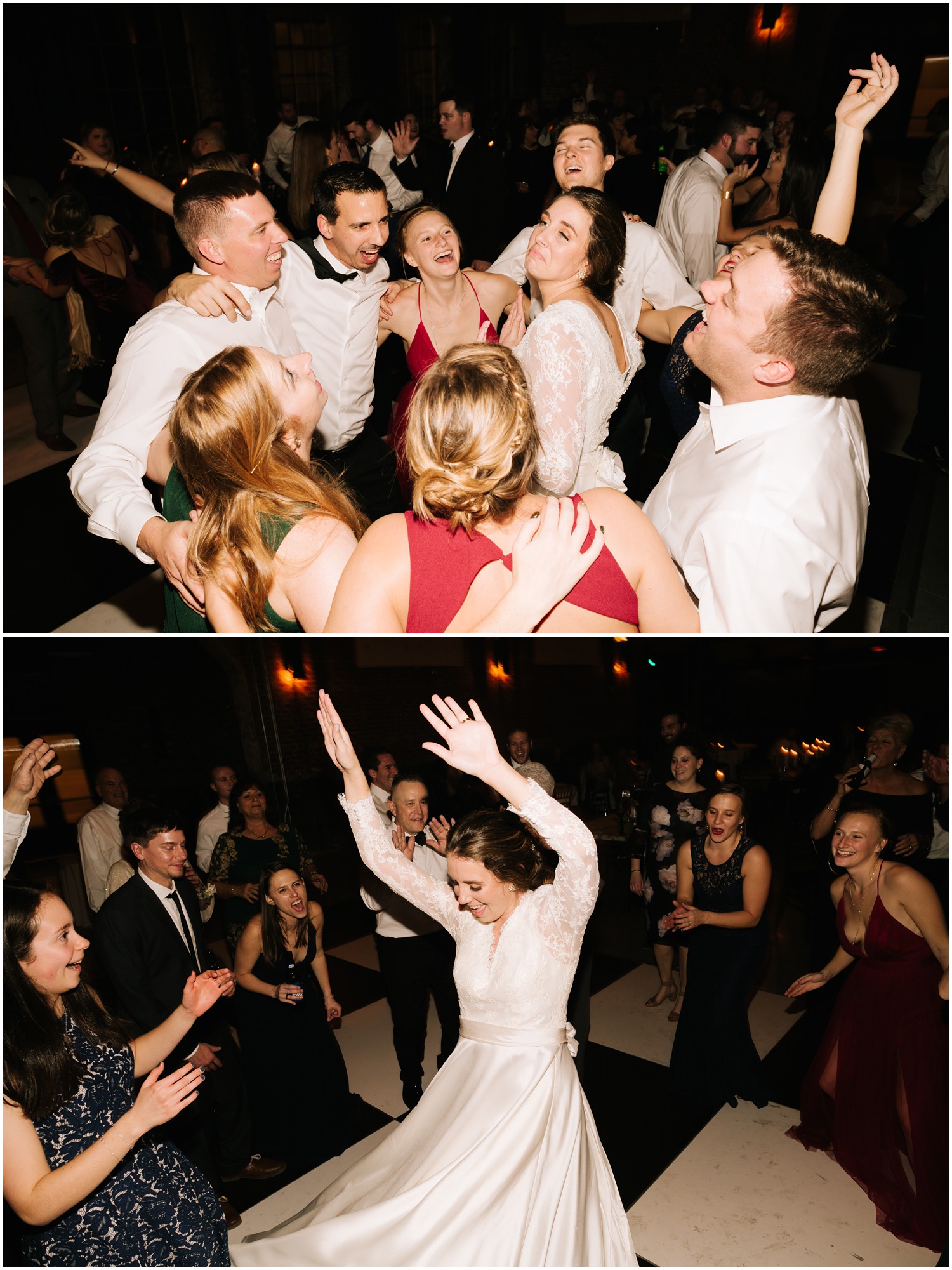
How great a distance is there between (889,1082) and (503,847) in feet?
3.56

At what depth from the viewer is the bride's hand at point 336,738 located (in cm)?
166

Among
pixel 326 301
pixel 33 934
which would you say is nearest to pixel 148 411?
pixel 326 301

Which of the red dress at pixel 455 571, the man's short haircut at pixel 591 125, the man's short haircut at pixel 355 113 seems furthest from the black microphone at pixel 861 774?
the man's short haircut at pixel 355 113

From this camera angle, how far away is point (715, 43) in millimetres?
Answer: 7070

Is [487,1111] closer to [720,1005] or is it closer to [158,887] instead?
[720,1005]

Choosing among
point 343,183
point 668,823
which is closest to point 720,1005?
point 668,823

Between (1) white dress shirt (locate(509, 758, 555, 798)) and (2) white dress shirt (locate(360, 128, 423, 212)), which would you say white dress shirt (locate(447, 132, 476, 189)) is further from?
(1) white dress shirt (locate(509, 758, 555, 798))

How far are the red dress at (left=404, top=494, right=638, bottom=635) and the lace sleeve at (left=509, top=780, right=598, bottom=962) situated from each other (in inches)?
15.2

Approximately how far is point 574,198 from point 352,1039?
7.59 ft

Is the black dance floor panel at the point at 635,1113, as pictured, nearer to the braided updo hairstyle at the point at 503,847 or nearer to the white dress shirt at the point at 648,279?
the braided updo hairstyle at the point at 503,847

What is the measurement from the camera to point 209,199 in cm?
218

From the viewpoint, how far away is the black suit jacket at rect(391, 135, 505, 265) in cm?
411

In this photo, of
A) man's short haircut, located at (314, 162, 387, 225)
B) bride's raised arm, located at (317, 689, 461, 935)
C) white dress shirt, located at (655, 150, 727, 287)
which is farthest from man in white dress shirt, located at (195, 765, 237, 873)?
Answer: white dress shirt, located at (655, 150, 727, 287)

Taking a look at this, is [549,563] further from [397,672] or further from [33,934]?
[33,934]
